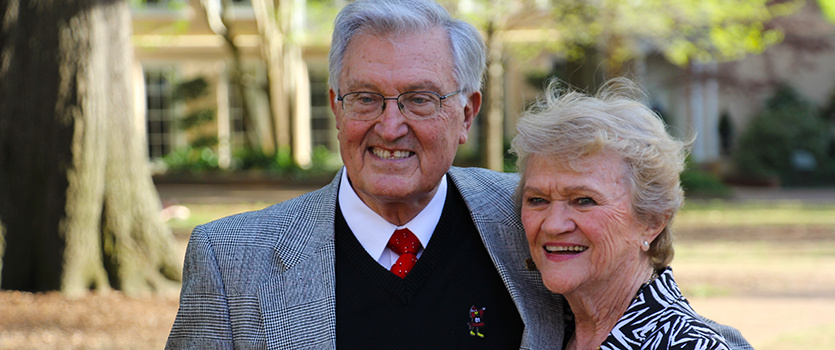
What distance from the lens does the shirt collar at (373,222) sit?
8.43 ft

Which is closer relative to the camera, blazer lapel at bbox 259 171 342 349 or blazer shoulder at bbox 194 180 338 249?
blazer lapel at bbox 259 171 342 349

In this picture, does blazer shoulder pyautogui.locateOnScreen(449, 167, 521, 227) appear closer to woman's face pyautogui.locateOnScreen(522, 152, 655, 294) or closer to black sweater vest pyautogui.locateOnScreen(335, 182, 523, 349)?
black sweater vest pyautogui.locateOnScreen(335, 182, 523, 349)

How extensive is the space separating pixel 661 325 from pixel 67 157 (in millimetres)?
5527

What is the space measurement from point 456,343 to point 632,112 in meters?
0.85

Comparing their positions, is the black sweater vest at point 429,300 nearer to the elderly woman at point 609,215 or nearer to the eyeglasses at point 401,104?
the elderly woman at point 609,215

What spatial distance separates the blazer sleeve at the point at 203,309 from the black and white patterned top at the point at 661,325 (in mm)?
1087

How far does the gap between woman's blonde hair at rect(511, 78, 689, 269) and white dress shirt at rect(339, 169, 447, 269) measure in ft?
1.07

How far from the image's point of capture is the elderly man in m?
2.37

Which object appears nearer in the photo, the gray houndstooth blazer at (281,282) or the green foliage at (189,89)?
the gray houndstooth blazer at (281,282)

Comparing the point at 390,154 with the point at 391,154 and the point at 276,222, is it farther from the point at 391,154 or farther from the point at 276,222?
the point at 276,222

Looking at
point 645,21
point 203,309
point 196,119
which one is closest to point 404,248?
point 203,309

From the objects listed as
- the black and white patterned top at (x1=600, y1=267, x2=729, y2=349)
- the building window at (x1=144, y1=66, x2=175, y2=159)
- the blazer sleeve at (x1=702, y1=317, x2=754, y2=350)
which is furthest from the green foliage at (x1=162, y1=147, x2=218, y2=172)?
the black and white patterned top at (x1=600, y1=267, x2=729, y2=349)

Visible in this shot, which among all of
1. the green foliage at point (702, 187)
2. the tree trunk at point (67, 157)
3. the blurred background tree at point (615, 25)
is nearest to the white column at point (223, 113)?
the blurred background tree at point (615, 25)

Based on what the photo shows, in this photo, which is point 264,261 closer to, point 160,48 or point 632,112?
point 632,112
